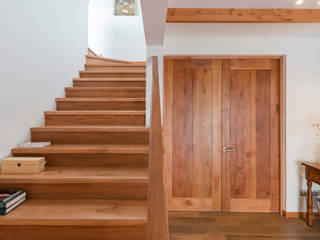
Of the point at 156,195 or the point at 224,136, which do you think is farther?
the point at 224,136

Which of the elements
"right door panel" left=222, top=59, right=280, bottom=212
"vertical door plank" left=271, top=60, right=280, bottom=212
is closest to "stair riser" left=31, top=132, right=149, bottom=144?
"right door panel" left=222, top=59, right=280, bottom=212

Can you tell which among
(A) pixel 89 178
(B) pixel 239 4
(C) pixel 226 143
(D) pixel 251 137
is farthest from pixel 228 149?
(A) pixel 89 178

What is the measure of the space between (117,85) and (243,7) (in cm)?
167

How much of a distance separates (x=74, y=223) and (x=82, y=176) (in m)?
0.32

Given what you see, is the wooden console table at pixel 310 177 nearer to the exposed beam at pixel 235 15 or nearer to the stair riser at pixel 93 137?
the exposed beam at pixel 235 15

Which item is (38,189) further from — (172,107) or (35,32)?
(172,107)

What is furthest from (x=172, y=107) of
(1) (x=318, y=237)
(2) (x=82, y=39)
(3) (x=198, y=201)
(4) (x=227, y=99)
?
(1) (x=318, y=237)

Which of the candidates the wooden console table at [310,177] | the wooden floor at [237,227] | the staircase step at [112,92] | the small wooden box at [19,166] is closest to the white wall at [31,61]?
the small wooden box at [19,166]

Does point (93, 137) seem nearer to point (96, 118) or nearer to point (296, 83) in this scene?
point (96, 118)

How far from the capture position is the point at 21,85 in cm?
188

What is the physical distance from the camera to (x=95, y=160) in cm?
178

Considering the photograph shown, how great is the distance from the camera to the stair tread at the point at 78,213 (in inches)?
48.9

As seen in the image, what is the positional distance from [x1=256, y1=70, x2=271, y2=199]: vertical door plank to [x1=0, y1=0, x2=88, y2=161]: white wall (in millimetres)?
2533

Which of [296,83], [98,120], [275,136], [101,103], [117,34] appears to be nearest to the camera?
[98,120]
